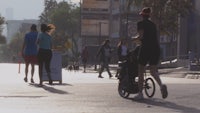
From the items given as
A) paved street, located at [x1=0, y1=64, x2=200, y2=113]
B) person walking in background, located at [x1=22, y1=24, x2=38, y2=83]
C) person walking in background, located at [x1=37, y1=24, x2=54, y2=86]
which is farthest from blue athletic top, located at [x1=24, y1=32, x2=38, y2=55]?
paved street, located at [x1=0, y1=64, x2=200, y2=113]

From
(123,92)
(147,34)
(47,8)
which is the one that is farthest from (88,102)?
(47,8)

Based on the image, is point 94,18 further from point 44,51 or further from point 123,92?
point 123,92

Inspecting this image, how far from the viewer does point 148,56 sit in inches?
504

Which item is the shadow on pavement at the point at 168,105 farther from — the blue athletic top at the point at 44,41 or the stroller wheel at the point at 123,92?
the blue athletic top at the point at 44,41

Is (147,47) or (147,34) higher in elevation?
(147,34)

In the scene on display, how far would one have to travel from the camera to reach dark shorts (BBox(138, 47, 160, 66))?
12.8 meters

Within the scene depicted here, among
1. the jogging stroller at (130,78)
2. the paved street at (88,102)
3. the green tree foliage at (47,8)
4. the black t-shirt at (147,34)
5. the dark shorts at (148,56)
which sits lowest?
the paved street at (88,102)

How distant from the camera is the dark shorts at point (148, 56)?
12797 millimetres

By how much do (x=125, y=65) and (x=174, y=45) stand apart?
63949mm

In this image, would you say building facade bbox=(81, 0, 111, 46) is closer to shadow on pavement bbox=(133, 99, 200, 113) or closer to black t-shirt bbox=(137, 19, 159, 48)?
black t-shirt bbox=(137, 19, 159, 48)

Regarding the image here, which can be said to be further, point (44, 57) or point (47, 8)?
point (47, 8)

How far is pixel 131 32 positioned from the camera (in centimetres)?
3288

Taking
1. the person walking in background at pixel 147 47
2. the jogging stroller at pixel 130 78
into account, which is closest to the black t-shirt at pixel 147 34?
the person walking in background at pixel 147 47

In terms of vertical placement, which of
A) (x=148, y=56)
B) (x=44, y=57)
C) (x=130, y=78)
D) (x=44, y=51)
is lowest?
(x=130, y=78)
